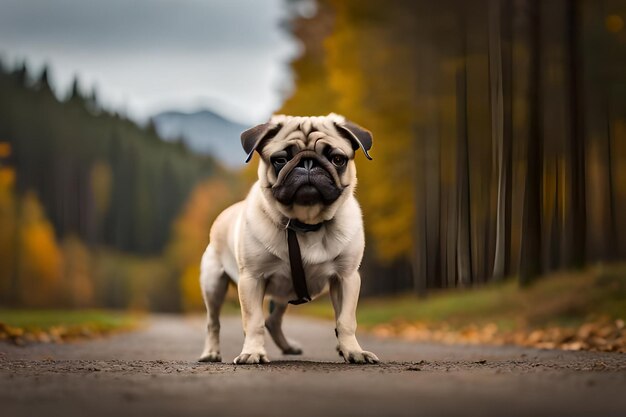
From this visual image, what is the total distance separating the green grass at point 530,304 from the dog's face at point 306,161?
22.2 ft

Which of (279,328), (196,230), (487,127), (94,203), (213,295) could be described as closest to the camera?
(213,295)

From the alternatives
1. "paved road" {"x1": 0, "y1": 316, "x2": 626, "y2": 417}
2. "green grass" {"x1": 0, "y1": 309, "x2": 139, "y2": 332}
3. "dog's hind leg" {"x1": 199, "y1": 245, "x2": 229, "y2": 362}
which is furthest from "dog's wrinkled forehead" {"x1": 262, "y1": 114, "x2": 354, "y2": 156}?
"green grass" {"x1": 0, "y1": 309, "x2": 139, "y2": 332}

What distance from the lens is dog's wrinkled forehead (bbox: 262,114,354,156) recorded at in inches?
268

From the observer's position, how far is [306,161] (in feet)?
22.1

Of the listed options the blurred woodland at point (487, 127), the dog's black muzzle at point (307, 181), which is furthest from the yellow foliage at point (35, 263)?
the dog's black muzzle at point (307, 181)

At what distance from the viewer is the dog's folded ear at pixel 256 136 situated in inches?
269

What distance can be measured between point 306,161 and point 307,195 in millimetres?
281

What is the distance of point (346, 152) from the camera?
6.91 m

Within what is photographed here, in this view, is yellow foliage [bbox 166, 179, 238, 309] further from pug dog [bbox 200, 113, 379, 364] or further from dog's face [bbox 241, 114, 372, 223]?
dog's face [bbox 241, 114, 372, 223]

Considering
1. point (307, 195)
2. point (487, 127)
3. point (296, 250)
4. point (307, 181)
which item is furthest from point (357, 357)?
point (487, 127)

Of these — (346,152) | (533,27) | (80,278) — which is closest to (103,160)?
(80,278)

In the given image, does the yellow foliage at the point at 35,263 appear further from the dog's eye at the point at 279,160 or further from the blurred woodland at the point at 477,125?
the dog's eye at the point at 279,160

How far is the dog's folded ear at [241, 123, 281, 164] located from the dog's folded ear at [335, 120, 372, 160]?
53cm

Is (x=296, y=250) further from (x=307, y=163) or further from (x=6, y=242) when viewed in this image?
(x=6, y=242)
